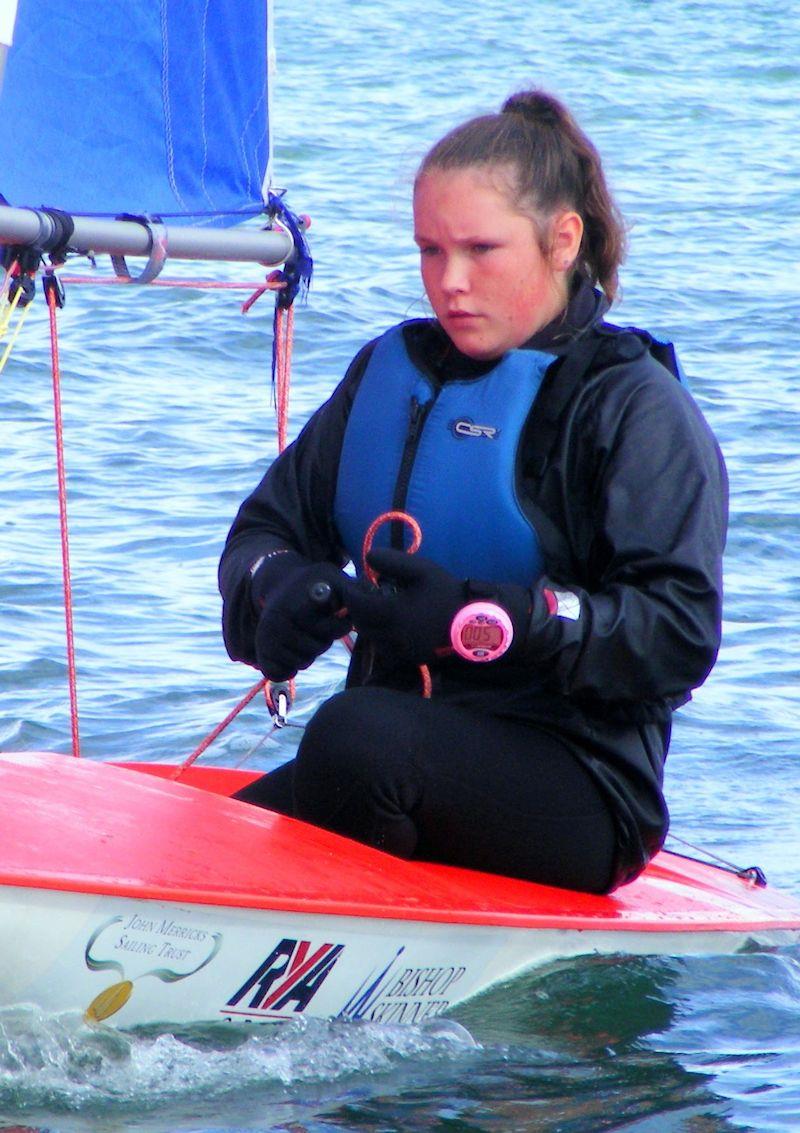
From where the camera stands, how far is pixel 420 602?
1.88 metres

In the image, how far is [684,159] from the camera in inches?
452

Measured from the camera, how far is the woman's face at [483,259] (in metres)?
2.00

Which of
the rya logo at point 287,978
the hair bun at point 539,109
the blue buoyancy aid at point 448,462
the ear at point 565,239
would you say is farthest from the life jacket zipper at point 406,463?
the rya logo at point 287,978

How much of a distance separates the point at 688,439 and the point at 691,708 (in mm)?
1841

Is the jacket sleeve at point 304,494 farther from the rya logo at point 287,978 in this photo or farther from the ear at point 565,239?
the rya logo at point 287,978

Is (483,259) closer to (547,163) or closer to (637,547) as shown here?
(547,163)

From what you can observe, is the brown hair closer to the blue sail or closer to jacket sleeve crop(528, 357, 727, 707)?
jacket sleeve crop(528, 357, 727, 707)

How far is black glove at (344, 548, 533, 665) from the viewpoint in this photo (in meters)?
1.87

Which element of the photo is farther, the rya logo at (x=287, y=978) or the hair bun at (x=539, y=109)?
the hair bun at (x=539, y=109)

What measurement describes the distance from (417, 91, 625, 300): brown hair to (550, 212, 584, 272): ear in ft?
0.04

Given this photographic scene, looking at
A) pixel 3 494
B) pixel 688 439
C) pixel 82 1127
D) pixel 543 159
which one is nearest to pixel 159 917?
pixel 82 1127

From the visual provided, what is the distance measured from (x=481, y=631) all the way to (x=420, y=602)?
0.08 meters

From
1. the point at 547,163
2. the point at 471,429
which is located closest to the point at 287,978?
the point at 471,429

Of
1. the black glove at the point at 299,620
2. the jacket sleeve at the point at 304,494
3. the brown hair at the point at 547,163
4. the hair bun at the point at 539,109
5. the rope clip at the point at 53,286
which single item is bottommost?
the black glove at the point at 299,620
